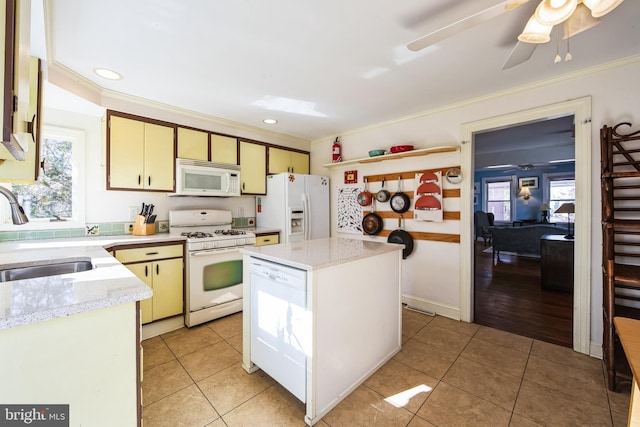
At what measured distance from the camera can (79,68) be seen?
2092mm

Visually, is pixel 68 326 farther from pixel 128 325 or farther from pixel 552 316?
pixel 552 316

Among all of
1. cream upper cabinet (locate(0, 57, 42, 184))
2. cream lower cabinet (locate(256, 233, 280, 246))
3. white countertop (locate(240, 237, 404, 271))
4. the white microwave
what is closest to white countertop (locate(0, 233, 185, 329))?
cream upper cabinet (locate(0, 57, 42, 184))

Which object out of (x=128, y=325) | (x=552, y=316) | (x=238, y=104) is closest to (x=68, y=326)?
(x=128, y=325)

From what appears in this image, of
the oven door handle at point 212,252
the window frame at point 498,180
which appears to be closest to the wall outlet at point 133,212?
the oven door handle at point 212,252

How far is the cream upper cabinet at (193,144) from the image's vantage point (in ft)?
9.74

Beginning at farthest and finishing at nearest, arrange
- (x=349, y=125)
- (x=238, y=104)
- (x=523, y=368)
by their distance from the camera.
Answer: (x=349, y=125) → (x=238, y=104) → (x=523, y=368)

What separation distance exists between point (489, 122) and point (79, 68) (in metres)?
3.66

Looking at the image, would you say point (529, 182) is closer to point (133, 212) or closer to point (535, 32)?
point (535, 32)

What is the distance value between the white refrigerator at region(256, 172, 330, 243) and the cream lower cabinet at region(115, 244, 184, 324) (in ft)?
4.19

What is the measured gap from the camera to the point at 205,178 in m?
3.05

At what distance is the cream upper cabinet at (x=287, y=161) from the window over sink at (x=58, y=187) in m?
2.07

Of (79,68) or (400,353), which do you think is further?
(400,353)

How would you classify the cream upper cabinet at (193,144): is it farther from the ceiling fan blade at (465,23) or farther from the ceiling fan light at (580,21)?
the ceiling fan light at (580,21)

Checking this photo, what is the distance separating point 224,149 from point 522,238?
622cm
